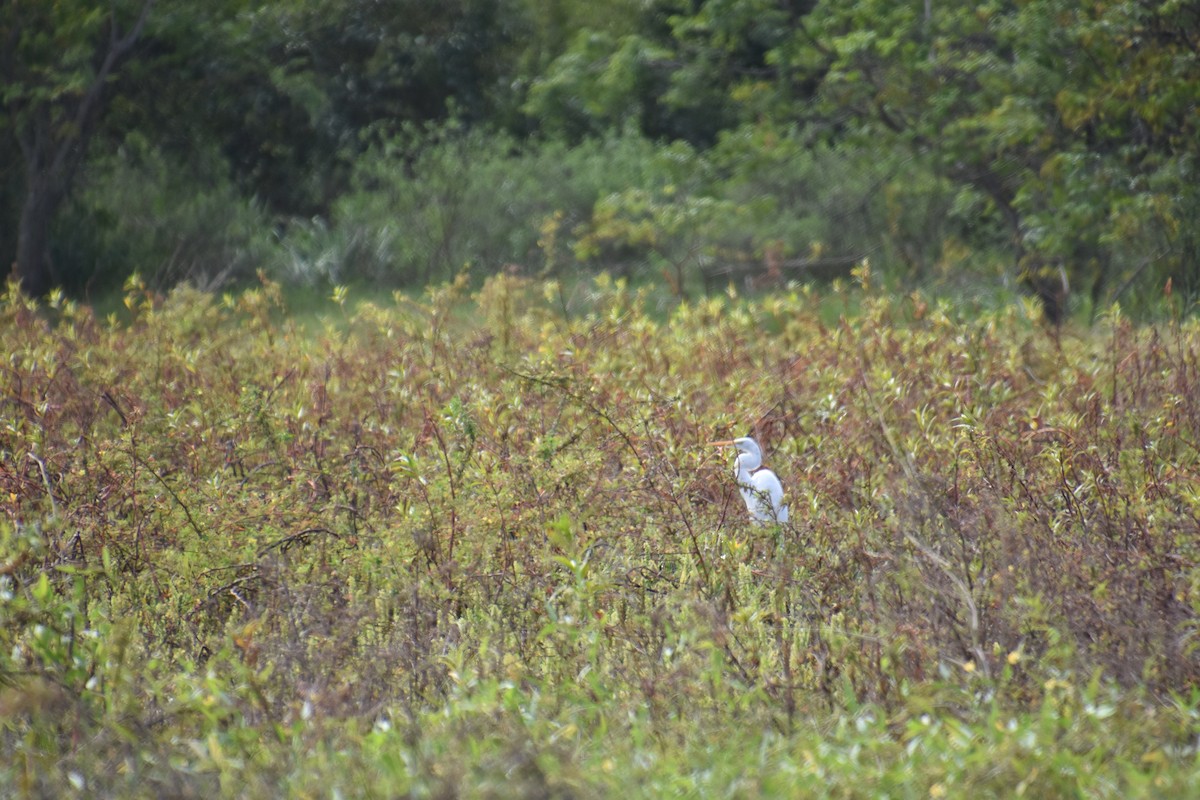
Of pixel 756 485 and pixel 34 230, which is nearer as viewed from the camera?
pixel 756 485

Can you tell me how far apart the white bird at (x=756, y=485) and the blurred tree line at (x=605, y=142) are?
3.74 metres

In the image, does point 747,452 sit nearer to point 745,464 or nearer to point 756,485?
point 745,464

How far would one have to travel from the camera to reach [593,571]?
3.84 meters

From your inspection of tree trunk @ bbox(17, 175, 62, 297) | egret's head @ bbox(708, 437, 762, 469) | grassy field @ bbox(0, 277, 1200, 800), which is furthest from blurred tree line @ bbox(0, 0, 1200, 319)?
egret's head @ bbox(708, 437, 762, 469)

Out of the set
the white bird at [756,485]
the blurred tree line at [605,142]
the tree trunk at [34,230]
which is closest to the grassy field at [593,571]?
the white bird at [756,485]

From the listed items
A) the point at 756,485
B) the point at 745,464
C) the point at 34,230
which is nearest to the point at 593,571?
the point at 756,485

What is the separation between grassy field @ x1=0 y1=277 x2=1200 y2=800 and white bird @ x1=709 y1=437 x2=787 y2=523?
7 centimetres

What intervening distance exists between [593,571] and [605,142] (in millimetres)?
14275

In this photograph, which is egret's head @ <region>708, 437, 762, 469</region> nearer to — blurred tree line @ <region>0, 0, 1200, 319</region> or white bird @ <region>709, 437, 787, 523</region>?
white bird @ <region>709, 437, 787, 523</region>

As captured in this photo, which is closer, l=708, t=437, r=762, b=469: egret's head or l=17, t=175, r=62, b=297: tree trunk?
l=708, t=437, r=762, b=469: egret's head

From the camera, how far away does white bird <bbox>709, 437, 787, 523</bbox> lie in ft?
14.2

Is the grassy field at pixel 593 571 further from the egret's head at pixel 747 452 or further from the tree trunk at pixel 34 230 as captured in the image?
the tree trunk at pixel 34 230

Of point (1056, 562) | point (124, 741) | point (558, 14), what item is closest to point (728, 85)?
point (558, 14)

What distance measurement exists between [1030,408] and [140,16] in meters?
11.5
